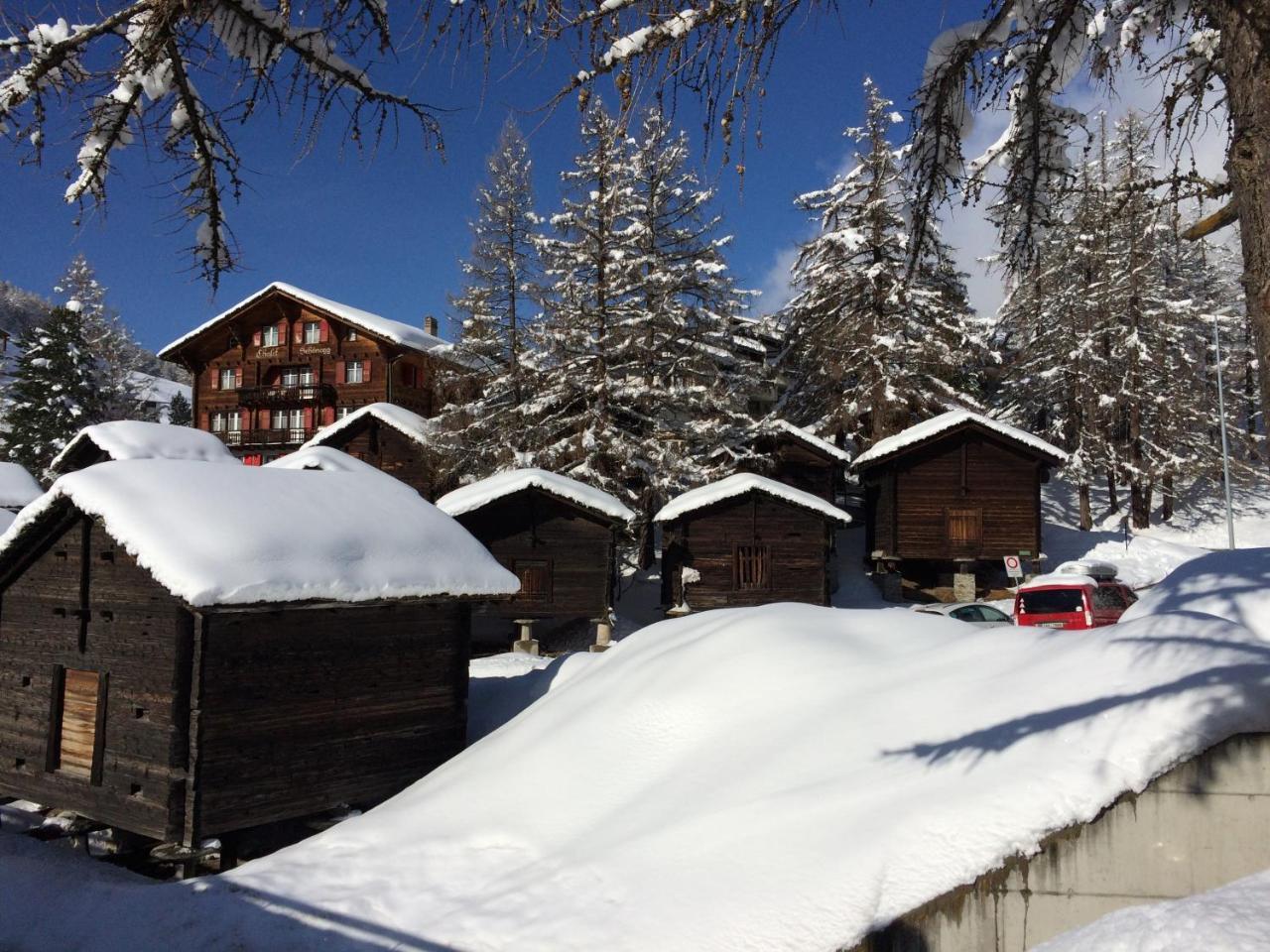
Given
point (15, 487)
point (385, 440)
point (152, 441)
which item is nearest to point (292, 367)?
point (385, 440)

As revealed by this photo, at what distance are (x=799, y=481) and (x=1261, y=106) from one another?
109ft

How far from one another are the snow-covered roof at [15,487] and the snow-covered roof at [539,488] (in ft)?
59.6

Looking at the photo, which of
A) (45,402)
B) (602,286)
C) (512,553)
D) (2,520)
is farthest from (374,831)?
(45,402)

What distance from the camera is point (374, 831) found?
987 cm

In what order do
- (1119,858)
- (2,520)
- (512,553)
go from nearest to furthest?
(1119,858)
(512,553)
(2,520)

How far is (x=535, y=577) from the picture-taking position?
23406 millimetres

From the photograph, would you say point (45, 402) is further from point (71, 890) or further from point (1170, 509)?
point (1170, 509)

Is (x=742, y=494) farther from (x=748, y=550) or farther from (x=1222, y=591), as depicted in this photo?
(x=1222, y=591)

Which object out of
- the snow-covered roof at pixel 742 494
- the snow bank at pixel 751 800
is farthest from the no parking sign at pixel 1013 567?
the snow bank at pixel 751 800

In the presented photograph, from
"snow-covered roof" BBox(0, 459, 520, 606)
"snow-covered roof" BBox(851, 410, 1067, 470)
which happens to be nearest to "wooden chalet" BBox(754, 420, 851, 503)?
"snow-covered roof" BBox(851, 410, 1067, 470)

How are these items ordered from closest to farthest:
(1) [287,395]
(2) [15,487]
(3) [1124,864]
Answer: (3) [1124,864] → (2) [15,487] → (1) [287,395]

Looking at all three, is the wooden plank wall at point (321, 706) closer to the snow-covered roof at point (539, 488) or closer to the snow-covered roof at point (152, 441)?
the snow-covered roof at point (539, 488)

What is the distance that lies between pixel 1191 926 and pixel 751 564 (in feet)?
71.0

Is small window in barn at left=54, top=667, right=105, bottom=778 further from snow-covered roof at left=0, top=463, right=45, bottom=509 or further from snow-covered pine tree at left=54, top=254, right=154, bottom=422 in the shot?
snow-covered pine tree at left=54, top=254, right=154, bottom=422
